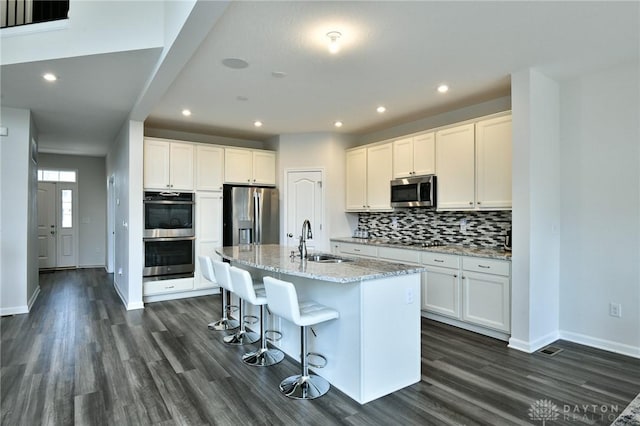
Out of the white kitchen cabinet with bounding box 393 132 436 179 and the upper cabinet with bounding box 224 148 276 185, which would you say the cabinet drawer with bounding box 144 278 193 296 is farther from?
the white kitchen cabinet with bounding box 393 132 436 179

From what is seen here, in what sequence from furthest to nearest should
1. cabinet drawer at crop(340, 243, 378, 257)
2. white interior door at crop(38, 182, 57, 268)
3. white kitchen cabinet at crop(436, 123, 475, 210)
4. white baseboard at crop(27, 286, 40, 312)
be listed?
white interior door at crop(38, 182, 57, 268) → cabinet drawer at crop(340, 243, 378, 257) → white baseboard at crop(27, 286, 40, 312) → white kitchen cabinet at crop(436, 123, 475, 210)

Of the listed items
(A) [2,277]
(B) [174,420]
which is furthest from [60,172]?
(B) [174,420]

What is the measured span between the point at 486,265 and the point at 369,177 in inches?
94.4

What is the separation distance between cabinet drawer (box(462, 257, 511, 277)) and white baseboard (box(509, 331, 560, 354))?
2.08ft

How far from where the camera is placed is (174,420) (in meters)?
2.31

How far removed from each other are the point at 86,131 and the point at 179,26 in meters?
4.60

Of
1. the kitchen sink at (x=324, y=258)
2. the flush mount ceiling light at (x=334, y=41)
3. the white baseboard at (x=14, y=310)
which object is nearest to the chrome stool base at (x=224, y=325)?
the kitchen sink at (x=324, y=258)

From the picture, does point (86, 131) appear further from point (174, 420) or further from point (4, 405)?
point (174, 420)

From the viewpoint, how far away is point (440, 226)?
16.5ft

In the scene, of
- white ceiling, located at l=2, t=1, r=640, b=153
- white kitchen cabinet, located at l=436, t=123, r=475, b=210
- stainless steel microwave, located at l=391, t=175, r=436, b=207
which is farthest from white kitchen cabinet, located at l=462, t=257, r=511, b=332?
white ceiling, located at l=2, t=1, r=640, b=153

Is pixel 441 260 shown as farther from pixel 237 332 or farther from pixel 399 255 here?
pixel 237 332

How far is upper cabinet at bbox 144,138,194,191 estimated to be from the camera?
530 cm

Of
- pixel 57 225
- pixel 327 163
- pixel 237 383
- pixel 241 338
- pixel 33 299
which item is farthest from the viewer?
pixel 57 225

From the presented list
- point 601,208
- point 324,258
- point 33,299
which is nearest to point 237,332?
point 324,258
